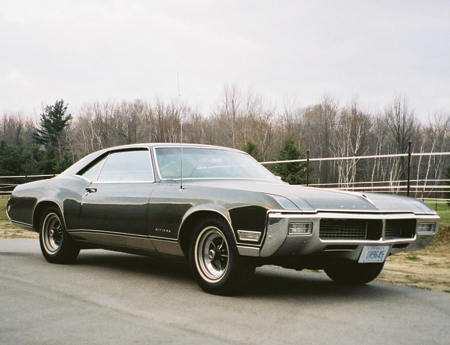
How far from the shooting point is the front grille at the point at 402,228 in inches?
208

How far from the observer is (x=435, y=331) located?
13.2ft

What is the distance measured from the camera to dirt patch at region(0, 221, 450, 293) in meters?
6.36

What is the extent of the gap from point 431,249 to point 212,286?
6.50m

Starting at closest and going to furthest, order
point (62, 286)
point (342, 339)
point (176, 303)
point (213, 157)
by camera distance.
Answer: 1. point (342, 339)
2. point (176, 303)
3. point (62, 286)
4. point (213, 157)

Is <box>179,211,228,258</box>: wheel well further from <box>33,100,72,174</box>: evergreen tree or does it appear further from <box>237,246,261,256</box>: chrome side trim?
<box>33,100,72,174</box>: evergreen tree

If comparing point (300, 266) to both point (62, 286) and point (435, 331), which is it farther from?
point (62, 286)

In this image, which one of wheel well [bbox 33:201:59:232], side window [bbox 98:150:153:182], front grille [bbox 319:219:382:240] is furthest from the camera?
wheel well [bbox 33:201:59:232]

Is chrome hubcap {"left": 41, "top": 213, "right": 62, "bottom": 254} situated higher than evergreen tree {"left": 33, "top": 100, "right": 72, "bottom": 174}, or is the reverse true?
evergreen tree {"left": 33, "top": 100, "right": 72, "bottom": 174}

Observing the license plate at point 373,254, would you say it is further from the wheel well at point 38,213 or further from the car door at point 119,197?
the wheel well at point 38,213

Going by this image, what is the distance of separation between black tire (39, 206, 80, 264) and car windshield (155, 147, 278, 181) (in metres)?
1.77

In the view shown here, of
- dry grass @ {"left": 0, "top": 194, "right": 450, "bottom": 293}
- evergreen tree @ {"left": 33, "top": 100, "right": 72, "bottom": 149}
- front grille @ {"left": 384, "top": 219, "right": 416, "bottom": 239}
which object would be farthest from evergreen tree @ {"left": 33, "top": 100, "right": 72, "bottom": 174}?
front grille @ {"left": 384, "top": 219, "right": 416, "bottom": 239}

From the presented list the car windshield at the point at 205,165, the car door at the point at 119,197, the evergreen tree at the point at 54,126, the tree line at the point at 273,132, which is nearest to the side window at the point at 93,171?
the car door at the point at 119,197

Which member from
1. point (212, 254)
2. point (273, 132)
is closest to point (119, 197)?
point (212, 254)

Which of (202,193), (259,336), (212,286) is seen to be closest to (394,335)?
(259,336)
